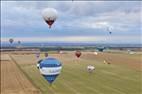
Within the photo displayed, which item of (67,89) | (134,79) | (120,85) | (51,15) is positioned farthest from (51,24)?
(134,79)

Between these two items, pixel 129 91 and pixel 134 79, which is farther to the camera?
pixel 134 79

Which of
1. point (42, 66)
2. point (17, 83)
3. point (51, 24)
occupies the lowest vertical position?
point (17, 83)

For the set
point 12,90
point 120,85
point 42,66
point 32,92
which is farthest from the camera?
point 120,85

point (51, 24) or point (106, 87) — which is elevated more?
point (51, 24)

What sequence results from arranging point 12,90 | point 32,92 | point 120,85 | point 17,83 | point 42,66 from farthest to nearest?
point 17,83, point 120,85, point 12,90, point 32,92, point 42,66

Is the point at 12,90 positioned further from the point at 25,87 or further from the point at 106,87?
the point at 106,87

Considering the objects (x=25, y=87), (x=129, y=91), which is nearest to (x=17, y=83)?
(x=25, y=87)

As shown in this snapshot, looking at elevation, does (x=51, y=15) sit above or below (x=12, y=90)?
above

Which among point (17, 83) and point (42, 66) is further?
point (17, 83)

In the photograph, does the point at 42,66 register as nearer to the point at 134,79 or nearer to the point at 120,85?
the point at 120,85
